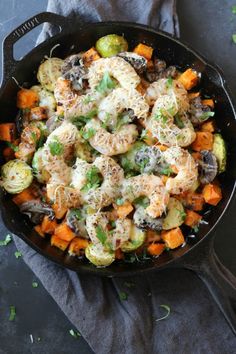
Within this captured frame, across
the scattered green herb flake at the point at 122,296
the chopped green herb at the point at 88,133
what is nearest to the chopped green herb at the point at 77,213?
the chopped green herb at the point at 88,133

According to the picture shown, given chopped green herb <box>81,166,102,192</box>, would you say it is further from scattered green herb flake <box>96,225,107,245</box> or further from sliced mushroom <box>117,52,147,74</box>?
sliced mushroom <box>117,52,147,74</box>

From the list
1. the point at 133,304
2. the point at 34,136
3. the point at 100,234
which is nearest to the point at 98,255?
the point at 100,234

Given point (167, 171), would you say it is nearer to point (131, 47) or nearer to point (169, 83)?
point (169, 83)

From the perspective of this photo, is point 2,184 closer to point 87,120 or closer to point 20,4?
point 87,120

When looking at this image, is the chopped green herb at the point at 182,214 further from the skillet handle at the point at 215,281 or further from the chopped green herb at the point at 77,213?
the chopped green herb at the point at 77,213

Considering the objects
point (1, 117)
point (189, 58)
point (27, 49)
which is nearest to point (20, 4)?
point (27, 49)

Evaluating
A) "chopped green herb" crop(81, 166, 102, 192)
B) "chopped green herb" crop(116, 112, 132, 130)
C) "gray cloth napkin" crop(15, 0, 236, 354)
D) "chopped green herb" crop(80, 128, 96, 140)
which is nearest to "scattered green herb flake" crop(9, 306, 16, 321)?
"gray cloth napkin" crop(15, 0, 236, 354)
